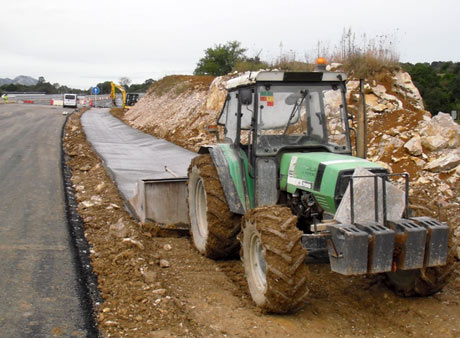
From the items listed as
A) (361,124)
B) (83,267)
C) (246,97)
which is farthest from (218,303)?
(361,124)

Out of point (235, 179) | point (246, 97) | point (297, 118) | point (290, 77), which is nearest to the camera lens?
point (246, 97)

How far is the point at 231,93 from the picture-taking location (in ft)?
23.4

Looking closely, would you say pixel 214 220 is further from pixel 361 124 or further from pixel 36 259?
pixel 36 259

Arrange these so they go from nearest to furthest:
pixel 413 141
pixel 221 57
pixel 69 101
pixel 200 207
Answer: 1. pixel 200 207
2. pixel 413 141
3. pixel 221 57
4. pixel 69 101

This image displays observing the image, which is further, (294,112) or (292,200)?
(294,112)

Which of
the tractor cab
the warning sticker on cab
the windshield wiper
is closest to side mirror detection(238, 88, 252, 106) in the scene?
the tractor cab

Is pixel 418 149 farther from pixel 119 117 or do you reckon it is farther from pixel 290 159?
pixel 119 117

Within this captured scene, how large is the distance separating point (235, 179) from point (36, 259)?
280 centimetres

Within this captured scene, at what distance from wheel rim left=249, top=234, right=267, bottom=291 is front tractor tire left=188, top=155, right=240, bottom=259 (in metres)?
1.17

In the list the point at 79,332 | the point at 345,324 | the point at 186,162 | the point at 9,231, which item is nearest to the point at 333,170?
the point at 345,324

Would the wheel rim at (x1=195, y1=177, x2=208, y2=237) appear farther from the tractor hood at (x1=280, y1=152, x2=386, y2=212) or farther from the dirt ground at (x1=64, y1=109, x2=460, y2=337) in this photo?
the tractor hood at (x1=280, y1=152, x2=386, y2=212)

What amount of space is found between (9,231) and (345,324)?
5352mm

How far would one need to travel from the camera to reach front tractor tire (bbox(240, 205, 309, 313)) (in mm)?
4836

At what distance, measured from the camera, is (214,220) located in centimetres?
662
